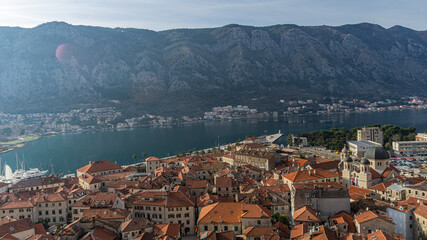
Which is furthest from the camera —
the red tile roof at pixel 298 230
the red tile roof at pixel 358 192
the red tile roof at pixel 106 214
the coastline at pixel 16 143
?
the coastline at pixel 16 143

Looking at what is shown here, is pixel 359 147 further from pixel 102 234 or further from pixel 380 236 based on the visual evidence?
pixel 102 234

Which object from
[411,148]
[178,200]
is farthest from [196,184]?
[411,148]

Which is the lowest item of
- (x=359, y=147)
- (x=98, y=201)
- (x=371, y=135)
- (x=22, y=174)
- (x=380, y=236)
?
(x=22, y=174)

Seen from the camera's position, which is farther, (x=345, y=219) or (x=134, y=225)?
(x=345, y=219)

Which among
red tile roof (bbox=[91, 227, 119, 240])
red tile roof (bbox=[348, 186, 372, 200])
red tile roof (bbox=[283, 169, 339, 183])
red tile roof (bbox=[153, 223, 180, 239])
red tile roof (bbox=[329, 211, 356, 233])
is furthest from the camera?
red tile roof (bbox=[283, 169, 339, 183])

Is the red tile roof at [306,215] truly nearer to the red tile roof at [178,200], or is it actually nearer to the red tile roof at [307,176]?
the red tile roof at [307,176]

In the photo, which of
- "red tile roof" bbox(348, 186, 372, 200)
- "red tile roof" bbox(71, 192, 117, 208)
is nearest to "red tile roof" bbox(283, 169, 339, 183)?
"red tile roof" bbox(348, 186, 372, 200)

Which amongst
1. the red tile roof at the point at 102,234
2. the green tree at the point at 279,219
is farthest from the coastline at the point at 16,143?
the green tree at the point at 279,219

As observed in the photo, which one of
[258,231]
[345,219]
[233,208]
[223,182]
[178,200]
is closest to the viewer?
[258,231]

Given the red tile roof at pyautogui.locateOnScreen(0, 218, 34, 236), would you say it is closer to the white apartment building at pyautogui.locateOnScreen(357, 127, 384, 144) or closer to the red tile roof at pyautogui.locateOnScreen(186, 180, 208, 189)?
the red tile roof at pyautogui.locateOnScreen(186, 180, 208, 189)
